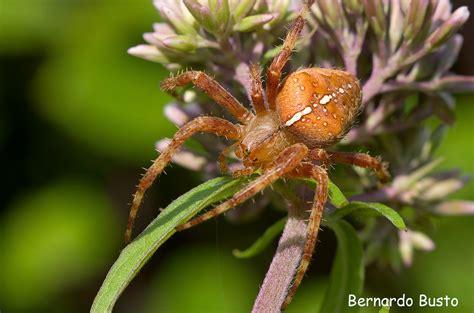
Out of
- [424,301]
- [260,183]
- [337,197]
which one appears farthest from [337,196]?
[424,301]

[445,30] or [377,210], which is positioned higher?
[445,30]

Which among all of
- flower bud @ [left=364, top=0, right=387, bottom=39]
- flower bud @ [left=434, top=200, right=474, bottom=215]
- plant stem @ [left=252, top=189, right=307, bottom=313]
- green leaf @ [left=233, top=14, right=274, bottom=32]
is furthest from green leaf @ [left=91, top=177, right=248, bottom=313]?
flower bud @ [left=434, top=200, right=474, bottom=215]

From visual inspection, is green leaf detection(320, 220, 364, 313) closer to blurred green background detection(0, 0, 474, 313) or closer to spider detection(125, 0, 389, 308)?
spider detection(125, 0, 389, 308)

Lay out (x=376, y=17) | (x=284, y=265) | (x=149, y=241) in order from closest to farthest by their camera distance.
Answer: (x=149, y=241)
(x=284, y=265)
(x=376, y=17)

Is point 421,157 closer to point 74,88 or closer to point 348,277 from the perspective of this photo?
point 348,277

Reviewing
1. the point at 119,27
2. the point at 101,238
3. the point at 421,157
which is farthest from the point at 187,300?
the point at 421,157

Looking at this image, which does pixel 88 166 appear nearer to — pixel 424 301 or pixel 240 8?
pixel 424 301

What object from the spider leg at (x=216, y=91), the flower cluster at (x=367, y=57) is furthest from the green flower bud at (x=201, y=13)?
the spider leg at (x=216, y=91)
